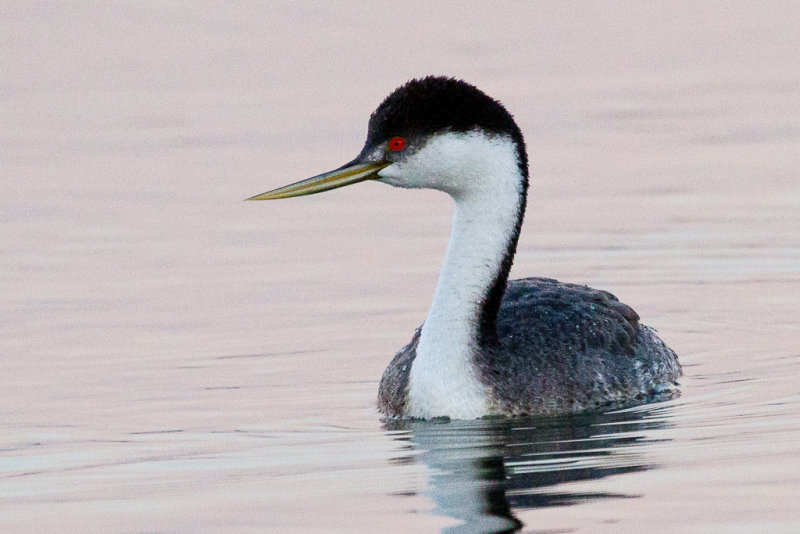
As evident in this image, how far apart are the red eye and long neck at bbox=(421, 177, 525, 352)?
1.65 ft

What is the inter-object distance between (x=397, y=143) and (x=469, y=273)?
945 mm

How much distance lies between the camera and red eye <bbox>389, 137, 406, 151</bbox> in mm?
12227

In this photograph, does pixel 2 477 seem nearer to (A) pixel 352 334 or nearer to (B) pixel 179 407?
(B) pixel 179 407

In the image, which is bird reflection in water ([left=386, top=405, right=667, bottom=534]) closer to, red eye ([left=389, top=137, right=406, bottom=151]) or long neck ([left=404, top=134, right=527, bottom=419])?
long neck ([left=404, top=134, right=527, bottom=419])

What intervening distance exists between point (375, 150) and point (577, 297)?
6.80 ft

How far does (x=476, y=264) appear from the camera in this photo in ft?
40.6

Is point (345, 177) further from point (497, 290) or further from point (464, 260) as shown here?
point (497, 290)

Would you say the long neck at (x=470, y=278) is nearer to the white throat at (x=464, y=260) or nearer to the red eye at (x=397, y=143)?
the white throat at (x=464, y=260)

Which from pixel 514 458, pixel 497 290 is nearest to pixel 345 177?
pixel 497 290

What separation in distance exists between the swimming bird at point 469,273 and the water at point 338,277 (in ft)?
0.88

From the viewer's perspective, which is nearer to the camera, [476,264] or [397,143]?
[397,143]

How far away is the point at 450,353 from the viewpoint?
12.1 m

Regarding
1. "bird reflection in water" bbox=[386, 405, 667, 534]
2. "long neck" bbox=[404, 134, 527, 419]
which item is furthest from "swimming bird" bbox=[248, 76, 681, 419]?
"bird reflection in water" bbox=[386, 405, 667, 534]

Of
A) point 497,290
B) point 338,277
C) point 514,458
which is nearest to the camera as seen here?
point 514,458
